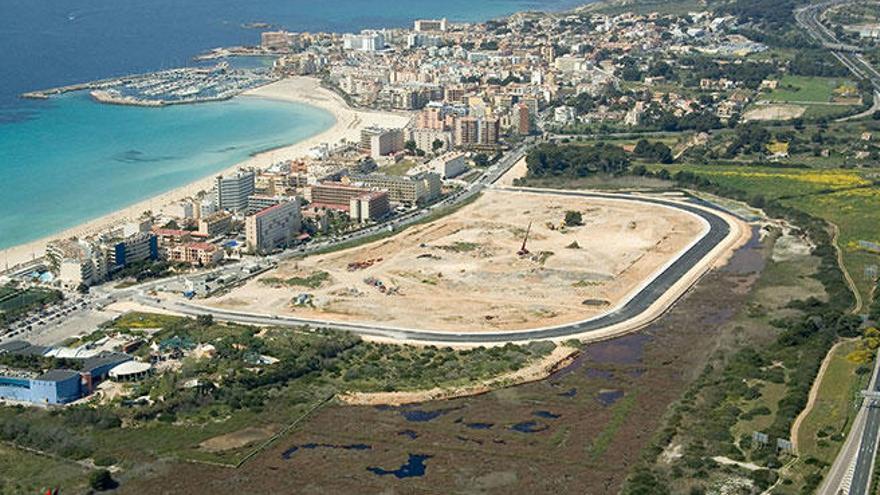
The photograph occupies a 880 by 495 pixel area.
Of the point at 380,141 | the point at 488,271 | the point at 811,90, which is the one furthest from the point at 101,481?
the point at 811,90

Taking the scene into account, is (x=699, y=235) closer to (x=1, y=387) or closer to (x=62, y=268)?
(x=62, y=268)

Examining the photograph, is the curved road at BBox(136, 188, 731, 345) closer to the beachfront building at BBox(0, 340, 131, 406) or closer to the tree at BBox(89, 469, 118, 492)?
the beachfront building at BBox(0, 340, 131, 406)

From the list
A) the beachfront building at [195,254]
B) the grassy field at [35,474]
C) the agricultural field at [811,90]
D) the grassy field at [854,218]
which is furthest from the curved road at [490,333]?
the agricultural field at [811,90]

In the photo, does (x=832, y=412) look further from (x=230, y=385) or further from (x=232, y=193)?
(x=232, y=193)

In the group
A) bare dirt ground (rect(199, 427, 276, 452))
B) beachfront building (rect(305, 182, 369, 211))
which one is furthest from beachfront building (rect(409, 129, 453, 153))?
bare dirt ground (rect(199, 427, 276, 452))

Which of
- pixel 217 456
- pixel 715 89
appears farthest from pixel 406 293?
pixel 715 89

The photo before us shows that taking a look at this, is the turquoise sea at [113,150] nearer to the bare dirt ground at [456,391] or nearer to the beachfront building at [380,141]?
the beachfront building at [380,141]
